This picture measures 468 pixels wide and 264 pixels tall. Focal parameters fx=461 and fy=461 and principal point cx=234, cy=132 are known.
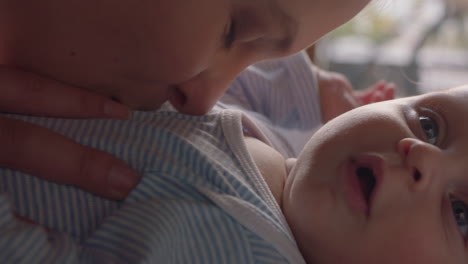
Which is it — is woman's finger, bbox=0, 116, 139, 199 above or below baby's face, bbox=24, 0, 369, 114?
below

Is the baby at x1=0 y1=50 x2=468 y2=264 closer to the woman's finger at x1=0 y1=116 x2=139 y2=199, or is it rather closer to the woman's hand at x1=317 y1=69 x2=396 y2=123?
the woman's finger at x1=0 y1=116 x2=139 y2=199

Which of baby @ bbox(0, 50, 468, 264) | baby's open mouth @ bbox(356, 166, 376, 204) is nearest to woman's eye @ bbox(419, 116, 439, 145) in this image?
baby @ bbox(0, 50, 468, 264)

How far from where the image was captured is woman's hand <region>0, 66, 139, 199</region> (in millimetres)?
530

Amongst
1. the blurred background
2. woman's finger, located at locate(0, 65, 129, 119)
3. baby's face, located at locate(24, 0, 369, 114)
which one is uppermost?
baby's face, located at locate(24, 0, 369, 114)

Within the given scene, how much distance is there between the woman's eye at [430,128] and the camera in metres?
0.69

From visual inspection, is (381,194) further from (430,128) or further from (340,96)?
(340,96)

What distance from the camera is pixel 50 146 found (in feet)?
1.76

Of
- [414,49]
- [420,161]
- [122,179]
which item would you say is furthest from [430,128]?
[414,49]

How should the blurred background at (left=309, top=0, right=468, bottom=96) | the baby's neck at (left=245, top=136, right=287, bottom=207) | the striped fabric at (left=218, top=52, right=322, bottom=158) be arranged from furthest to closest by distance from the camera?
the blurred background at (left=309, top=0, right=468, bottom=96) → the striped fabric at (left=218, top=52, right=322, bottom=158) → the baby's neck at (left=245, top=136, right=287, bottom=207)

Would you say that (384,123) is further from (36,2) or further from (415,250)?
(36,2)

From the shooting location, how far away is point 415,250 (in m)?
0.60

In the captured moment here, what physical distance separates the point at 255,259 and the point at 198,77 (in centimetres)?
27

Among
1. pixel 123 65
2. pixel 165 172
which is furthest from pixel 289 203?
pixel 123 65

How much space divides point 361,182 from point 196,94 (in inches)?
10.6
